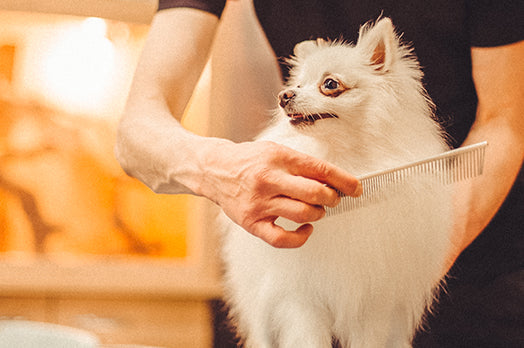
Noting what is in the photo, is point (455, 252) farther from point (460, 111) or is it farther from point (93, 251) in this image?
point (93, 251)

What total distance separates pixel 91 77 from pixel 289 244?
639 mm

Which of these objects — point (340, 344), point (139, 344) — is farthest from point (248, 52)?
point (139, 344)

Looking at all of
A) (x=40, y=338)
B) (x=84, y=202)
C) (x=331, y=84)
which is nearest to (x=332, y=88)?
(x=331, y=84)

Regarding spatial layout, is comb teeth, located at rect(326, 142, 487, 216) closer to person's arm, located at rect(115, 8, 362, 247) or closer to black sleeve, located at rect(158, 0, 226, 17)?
person's arm, located at rect(115, 8, 362, 247)

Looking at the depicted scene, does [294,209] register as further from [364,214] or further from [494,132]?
[494,132]

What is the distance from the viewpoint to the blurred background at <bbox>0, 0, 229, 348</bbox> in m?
0.91

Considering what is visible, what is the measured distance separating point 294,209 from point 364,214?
13 centimetres

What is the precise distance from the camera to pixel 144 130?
2.32ft

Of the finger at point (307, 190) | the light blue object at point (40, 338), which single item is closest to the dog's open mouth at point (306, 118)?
the finger at point (307, 190)

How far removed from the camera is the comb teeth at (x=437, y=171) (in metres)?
0.53

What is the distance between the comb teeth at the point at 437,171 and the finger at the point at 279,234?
2.4 inches

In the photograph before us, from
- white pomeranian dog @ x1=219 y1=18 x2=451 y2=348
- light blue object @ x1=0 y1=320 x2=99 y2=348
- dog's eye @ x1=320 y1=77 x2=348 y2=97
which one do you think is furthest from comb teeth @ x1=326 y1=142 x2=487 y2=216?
light blue object @ x1=0 y1=320 x2=99 y2=348

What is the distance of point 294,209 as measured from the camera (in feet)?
1.68

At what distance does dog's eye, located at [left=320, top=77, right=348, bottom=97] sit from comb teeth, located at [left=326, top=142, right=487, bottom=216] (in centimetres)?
12
